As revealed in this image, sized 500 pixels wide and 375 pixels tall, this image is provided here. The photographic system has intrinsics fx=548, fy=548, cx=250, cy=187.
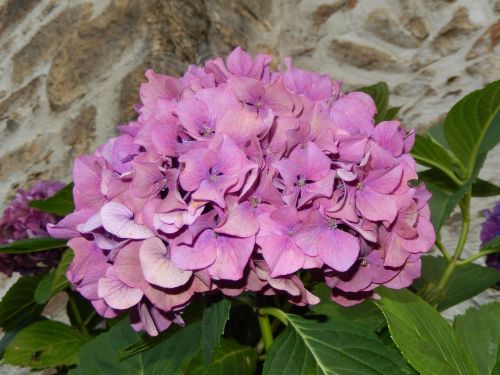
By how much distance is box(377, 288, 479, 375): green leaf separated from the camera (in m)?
0.57

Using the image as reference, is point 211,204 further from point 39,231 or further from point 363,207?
point 39,231

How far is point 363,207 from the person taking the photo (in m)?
0.52

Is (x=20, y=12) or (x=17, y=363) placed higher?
(x=20, y=12)

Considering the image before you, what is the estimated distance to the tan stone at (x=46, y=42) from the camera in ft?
5.45

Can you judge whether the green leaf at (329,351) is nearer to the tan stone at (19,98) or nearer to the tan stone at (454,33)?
the tan stone at (454,33)

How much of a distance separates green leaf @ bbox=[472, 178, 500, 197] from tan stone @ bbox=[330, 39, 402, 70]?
694 millimetres

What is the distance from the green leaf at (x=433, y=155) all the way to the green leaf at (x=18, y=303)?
789 millimetres

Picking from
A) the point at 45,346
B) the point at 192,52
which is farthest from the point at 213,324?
the point at 192,52

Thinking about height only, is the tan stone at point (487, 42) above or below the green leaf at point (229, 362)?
below

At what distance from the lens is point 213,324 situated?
55cm

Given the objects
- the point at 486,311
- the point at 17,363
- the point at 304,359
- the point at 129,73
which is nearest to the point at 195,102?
the point at 304,359

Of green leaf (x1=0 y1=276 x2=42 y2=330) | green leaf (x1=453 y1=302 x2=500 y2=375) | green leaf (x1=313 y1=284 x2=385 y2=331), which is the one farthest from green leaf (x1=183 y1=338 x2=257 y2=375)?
green leaf (x1=0 y1=276 x2=42 y2=330)

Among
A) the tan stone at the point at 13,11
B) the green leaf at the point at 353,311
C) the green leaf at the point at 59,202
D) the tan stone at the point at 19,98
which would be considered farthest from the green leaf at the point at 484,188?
the tan stone at the point at 13,11

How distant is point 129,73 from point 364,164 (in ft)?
3.68
